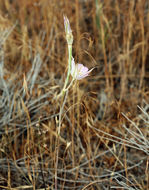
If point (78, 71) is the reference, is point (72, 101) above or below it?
below

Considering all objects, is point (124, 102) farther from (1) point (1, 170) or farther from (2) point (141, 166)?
(1) point (1, 170)

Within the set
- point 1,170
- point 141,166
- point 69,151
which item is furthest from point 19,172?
point 141,166

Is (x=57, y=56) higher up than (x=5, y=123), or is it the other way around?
(x=57, y=56)

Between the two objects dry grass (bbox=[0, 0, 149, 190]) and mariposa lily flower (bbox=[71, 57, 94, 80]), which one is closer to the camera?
mariposa lily flower (bbox=[71, 57, 94, 80])

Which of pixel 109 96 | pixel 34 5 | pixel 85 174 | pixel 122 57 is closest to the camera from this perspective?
pixel 85 174

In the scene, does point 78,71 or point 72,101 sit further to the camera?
point 72,101

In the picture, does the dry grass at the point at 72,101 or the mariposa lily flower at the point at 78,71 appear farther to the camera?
the dry grass at the point at 72,101

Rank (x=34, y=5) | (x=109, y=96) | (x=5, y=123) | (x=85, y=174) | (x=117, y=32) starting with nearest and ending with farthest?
1. (x=85, y=174)
2. (x=5, y=123)
3. (x=109, y=96)
4. (x=117, y=32)
5. (x=34, y=5)

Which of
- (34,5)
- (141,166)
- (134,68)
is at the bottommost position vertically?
(141,166)
